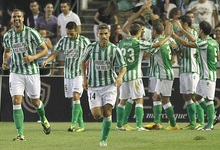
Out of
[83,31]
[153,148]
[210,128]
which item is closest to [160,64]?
[210,128]

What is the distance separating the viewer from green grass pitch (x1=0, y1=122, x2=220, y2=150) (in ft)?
53.7

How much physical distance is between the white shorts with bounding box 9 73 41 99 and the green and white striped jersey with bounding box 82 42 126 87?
1.70 m

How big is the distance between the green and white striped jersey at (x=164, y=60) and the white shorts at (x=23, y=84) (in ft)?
11.4

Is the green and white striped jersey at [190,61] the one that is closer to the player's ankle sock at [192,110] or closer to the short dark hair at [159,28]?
the player's ankle sock at [192,110]

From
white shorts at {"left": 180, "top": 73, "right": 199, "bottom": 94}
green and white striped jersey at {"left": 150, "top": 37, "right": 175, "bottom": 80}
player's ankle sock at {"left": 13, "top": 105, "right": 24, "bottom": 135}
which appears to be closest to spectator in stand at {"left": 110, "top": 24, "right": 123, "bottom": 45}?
white shorts at {"left": 180, "top": 73, "right": 199, "bottom": 94}

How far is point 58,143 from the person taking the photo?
679 inches

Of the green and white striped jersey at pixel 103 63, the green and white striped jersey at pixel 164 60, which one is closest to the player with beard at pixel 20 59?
the green and white striped jersey at pixel 103 63

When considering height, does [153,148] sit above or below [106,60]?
below

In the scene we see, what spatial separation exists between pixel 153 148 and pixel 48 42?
899 centimetres

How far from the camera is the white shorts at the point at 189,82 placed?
2105 cm

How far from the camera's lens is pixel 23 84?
1792cm

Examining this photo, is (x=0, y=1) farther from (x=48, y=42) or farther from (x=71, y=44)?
(x=71, y=44)

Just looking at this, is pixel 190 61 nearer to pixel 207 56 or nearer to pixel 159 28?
pixel 207 56

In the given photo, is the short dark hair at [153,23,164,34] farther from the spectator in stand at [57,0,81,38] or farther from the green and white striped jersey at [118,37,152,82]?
the spectator in stand at [57,0,81,38]
